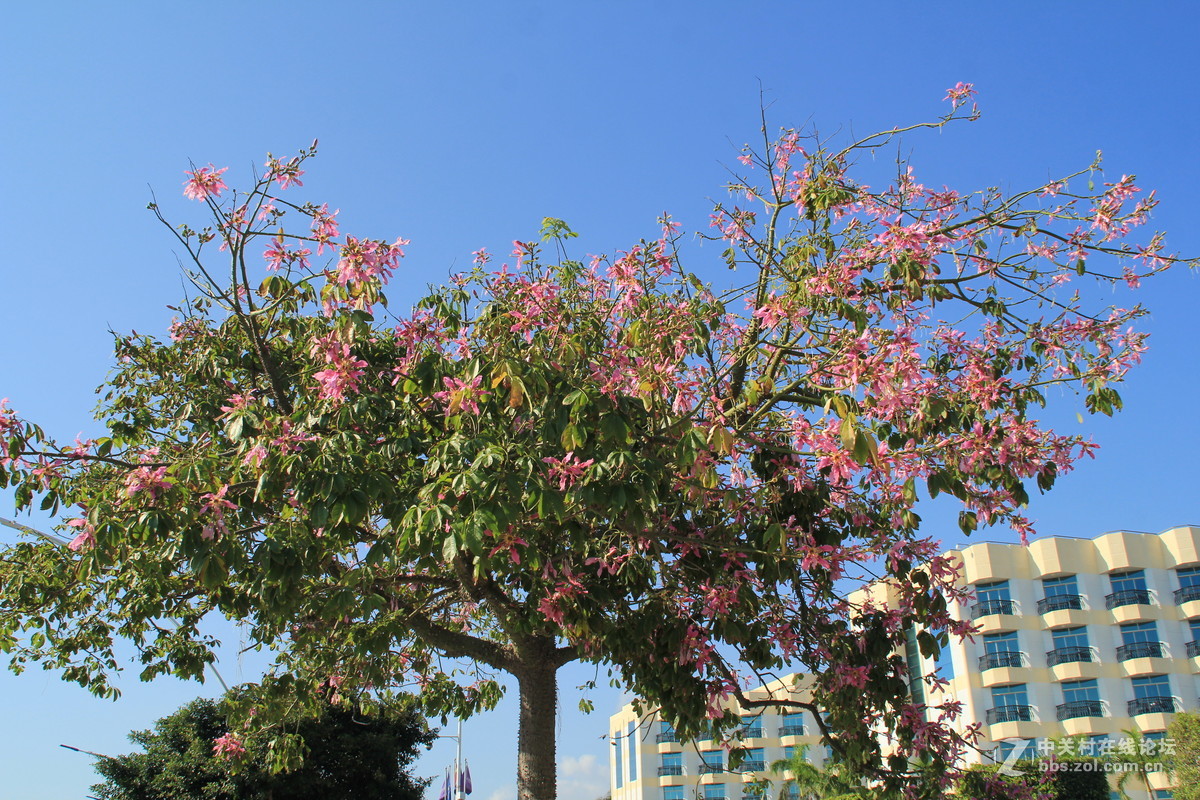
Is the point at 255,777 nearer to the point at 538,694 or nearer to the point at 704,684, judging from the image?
the point at 538,694

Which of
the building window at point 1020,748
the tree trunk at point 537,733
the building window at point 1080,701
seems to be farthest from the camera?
the building window at point 1080,701

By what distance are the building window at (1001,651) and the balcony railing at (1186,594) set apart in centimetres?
728

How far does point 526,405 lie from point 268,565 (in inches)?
60.2

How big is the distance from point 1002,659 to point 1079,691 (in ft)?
10.8

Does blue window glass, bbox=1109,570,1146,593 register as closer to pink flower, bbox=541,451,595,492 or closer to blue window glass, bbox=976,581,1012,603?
blue window glass, bbox=976,581,1012,603

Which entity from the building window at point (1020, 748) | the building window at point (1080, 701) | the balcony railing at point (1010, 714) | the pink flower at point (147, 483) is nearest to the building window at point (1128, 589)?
the building window at point (1080, 701)

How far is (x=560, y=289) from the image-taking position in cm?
655

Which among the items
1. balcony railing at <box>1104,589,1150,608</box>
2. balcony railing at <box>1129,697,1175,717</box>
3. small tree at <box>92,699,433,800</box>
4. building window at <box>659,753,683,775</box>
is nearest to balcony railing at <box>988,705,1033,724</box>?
balcony railing at <box>1129,697,1175,717</box>

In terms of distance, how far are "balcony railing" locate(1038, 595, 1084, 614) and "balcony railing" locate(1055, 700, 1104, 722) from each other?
3939mm

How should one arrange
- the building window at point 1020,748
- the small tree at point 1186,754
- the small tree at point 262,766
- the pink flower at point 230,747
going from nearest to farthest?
the pink flower at point 230,747 < the small tree at point 262,766 < the small tree at point 1186,754 < the building window at point 1020,748

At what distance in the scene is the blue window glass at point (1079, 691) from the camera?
40094mm

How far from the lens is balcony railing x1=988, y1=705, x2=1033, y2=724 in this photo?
40094 mm

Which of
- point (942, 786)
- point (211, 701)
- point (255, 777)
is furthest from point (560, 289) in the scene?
point (211, 701)

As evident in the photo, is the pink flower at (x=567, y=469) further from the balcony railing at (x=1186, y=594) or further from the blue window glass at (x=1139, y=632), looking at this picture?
the balcony railing at (x=1186, y=594)
